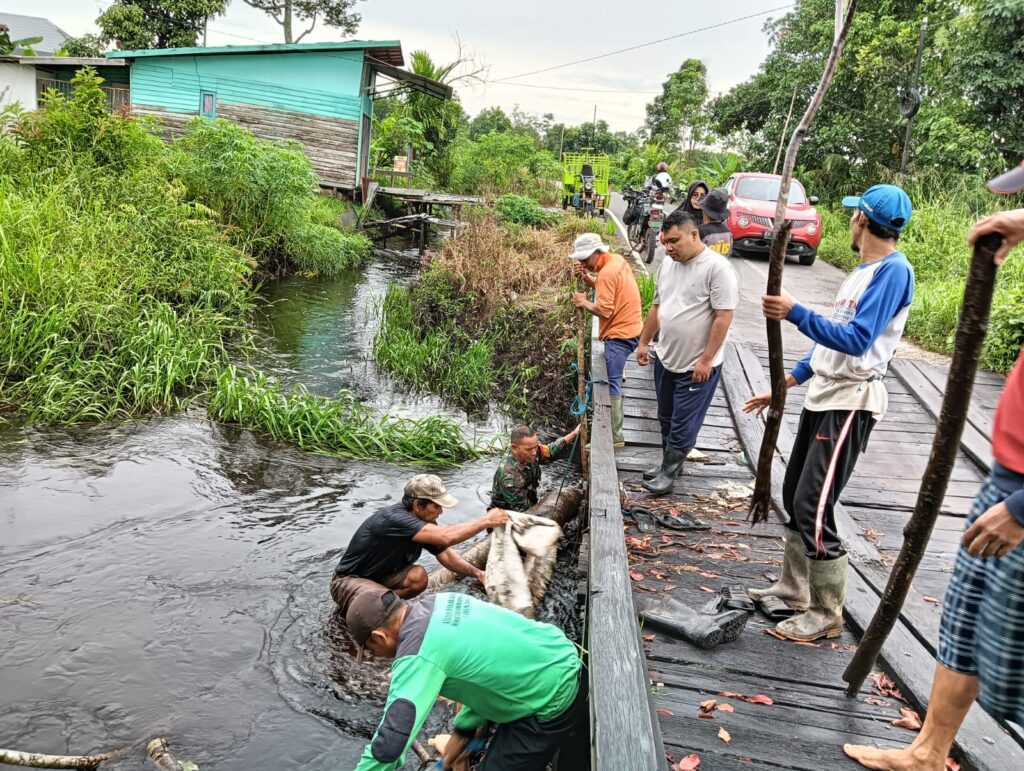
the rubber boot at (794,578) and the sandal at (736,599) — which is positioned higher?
the rubber boot at (794,578)

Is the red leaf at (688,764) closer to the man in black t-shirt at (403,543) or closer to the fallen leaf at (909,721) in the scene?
the fallen leaf at (909,721)

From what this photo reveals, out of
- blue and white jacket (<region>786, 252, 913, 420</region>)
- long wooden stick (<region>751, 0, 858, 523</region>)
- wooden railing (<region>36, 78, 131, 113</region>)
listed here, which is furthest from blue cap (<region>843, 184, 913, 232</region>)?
wooden railing (<region>36, 78, 131, 113</region>)

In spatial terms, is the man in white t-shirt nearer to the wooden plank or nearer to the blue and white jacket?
the wooden plank

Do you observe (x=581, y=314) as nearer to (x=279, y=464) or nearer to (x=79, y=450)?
(x=279, y=464)

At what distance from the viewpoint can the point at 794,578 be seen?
3605 millimetres

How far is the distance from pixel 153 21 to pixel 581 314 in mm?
25724

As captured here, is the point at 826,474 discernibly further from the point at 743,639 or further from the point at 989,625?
the point at 989,625

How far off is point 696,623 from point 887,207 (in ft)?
6.59

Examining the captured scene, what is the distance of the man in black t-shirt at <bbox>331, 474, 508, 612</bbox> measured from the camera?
463 cm

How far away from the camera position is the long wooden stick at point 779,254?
2.91 metres

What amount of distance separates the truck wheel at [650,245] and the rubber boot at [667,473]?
10091 millimetres

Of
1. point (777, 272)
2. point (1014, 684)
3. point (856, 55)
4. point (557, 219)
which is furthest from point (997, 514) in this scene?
point (856, 55)

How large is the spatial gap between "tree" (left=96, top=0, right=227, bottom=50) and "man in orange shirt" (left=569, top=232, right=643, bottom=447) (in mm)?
26552

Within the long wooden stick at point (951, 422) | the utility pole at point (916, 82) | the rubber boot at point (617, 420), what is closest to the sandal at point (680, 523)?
the rubber boot at point (617, 420)
